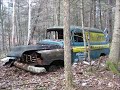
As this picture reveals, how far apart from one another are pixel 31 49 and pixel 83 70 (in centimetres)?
241

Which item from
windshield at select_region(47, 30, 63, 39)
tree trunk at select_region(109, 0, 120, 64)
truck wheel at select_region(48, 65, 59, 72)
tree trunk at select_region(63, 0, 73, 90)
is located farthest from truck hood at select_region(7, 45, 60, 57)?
tree trunk at select_region(63, 0, 73, 90)

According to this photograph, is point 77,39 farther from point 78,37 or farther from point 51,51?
point 51,51

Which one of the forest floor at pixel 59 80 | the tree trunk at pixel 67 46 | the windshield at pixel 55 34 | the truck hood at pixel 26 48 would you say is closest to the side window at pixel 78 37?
the windshield at pixel 55 34

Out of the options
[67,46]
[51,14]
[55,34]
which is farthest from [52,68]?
[51,14]

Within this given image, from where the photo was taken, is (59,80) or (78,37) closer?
(59,80)

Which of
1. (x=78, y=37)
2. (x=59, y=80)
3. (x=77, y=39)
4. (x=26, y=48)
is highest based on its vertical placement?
(x=78, y=37)

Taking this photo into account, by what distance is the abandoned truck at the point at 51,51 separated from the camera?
10.1 metres

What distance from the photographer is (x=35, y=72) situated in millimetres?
9812

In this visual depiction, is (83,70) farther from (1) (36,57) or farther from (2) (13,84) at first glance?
(2) (13,84)

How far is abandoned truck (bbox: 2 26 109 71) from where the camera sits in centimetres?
1008

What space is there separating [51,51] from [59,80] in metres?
1.94

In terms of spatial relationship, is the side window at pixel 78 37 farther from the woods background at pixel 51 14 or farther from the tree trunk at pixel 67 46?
the woods background at pixel 51 14

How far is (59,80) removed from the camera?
28.6ft

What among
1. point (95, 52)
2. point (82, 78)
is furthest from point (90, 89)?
point (95, 52)
